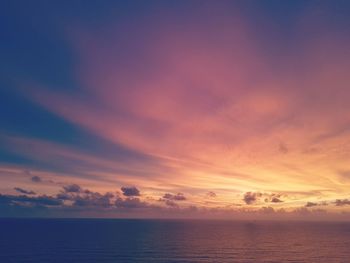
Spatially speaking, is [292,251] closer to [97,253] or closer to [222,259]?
[222,259]

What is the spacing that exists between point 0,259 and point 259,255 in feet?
334

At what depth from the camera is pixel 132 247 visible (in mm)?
156375

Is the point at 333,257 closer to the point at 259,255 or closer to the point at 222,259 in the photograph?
the point at 259,255

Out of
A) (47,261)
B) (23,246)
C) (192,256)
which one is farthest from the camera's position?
(23,246)

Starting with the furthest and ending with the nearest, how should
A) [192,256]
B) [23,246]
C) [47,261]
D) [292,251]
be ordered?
[23,246] → [292,251] → [192,256] → [47,261]

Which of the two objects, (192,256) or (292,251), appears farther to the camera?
(292,251)

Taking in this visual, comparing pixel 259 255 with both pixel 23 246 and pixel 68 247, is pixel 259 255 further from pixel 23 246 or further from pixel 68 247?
pixel 23 246

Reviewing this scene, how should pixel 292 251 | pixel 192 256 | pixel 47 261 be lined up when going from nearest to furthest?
pixel 47 261
pixel 192 256
pixel 292 251

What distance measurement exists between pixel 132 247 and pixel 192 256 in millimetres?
36508

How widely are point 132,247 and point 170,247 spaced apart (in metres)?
17.7

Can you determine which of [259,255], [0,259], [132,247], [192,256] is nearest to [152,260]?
[192,256]

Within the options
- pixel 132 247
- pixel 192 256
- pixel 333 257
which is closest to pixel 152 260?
pixel 192 256

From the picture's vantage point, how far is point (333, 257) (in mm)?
136250

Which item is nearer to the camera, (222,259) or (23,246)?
(222,259)
